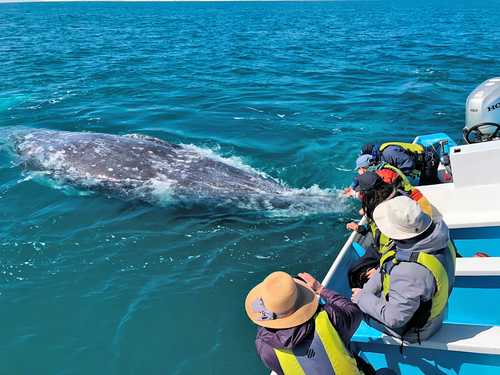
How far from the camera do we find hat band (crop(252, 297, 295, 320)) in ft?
13.3

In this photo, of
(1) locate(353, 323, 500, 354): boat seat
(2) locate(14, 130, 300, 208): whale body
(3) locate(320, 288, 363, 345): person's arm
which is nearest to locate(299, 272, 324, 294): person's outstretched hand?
(3) locate(320, 288, 363, 345): person's arm

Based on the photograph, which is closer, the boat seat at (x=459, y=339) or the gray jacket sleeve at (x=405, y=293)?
the gray jacket sleeve at (x=405, y=293)

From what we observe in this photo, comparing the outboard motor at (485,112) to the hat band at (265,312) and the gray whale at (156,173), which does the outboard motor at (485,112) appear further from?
the hat band at (265,312)

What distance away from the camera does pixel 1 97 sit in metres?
21.4

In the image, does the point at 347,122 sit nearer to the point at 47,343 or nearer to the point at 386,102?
the point at 386,102

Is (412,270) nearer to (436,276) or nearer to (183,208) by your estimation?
(436,276)

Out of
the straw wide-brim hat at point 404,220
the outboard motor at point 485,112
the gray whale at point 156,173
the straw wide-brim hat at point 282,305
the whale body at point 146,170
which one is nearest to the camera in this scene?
the straw wide-brim hat at point 282,305

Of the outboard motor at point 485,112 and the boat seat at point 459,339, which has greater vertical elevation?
the outboard motor at point 485,112

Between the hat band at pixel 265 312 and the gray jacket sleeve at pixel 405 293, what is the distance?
1.24 meters

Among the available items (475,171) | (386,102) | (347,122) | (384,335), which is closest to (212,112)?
(347,122)

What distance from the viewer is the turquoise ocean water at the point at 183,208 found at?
7.21 m

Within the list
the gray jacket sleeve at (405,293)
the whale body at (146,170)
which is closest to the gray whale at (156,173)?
the whale body at (146,170)

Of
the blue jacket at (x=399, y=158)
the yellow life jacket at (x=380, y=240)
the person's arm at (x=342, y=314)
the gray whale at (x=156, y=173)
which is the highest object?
the person's arm at (x=342, y=314)

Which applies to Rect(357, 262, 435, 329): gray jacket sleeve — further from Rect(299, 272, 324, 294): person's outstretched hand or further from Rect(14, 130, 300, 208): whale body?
Rect(14, 130, 300, 208): whale body
